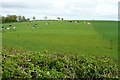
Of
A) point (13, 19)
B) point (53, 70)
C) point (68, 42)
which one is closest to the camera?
point (53, 70)

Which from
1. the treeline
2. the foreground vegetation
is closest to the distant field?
the foreground vegetation

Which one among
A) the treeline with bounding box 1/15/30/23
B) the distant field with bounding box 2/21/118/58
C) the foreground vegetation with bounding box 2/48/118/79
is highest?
the treeline with bounding box 1/15/30/23

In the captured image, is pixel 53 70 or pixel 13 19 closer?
pixel 53 70

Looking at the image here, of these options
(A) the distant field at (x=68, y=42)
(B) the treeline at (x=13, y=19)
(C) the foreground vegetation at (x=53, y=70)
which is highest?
(B) the treeline at (x=13, y=19)

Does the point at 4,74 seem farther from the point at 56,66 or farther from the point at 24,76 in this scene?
the point at 56,66

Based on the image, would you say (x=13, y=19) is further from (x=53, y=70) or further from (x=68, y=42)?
(x=53, y=70)

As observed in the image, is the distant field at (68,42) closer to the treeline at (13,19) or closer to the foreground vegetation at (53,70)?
the foreground vegetation at (53,70)

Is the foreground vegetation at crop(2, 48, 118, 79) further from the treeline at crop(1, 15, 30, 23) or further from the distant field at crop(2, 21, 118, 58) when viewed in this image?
the treeline at crop(1, 15, 30, 23)

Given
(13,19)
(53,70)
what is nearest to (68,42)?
(53,70)

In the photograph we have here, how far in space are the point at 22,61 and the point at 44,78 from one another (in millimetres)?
980

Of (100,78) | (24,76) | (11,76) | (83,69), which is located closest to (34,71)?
(24,76)

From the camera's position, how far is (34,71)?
3.64m

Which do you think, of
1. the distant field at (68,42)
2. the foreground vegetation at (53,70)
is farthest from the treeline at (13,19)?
the foreground vegetation at (53,70)

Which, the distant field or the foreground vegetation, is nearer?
the foreground vegetation
